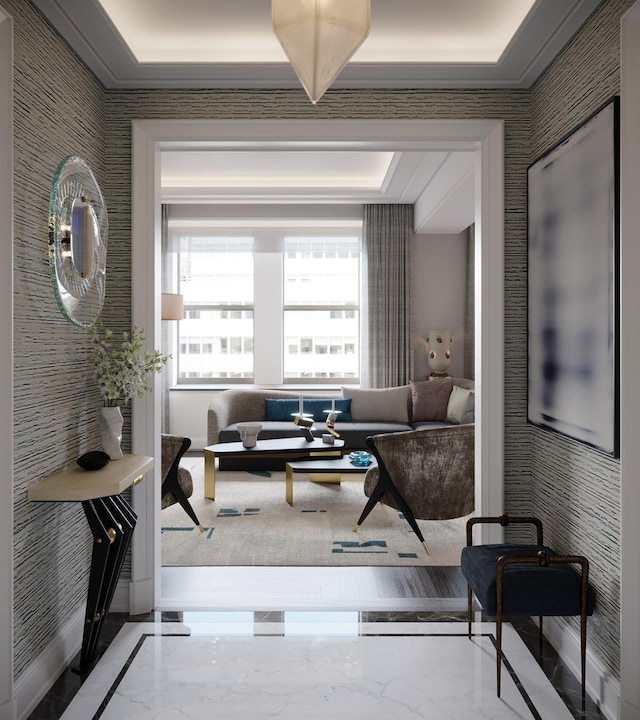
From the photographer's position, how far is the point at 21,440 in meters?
2.05

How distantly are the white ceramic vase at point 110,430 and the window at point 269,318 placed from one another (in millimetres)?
4440

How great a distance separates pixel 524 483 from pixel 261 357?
179 inches

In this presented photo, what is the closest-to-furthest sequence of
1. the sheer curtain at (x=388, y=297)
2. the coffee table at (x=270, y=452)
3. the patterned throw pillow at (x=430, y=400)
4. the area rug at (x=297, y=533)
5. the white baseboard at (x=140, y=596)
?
the white baseboard at (x=140, y=596) → the area rug at (x=297, y=533) → the coffee table at (x=270, y=452) → the patterned throw pillow at (x=430, y=400) → the sheer curtain at (x=388, y=297)

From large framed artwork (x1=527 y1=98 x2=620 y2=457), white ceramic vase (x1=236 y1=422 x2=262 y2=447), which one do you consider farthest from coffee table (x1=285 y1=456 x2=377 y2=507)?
large framed artwork (x1=527 y1=98 x2=620 y2=457)

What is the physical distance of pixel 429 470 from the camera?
3559 millimetres

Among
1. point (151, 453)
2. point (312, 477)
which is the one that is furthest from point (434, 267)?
point (151, 453)

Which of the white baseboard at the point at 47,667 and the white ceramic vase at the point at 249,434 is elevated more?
the white ceramic vase at the point at 249,434

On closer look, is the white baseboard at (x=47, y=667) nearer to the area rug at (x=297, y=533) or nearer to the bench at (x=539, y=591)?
the area rug at (x=297, y=533)

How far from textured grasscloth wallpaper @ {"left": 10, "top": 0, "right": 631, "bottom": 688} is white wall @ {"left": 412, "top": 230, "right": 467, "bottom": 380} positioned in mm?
3846

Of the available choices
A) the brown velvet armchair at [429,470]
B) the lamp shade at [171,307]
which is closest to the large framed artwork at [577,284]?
the brown velvet armchair at [429,470]

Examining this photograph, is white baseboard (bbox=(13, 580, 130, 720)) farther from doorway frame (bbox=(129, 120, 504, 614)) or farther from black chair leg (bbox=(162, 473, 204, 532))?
black chair leg (bbox=(162, 473, 204, 532))

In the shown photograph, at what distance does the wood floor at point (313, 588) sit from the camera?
9.50ft

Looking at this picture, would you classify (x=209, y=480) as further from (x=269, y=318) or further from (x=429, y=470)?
(x=269, y=318)

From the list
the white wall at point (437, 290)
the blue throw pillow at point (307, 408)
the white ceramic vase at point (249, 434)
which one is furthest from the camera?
the white wall at point (437, 290)
